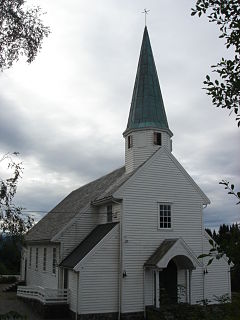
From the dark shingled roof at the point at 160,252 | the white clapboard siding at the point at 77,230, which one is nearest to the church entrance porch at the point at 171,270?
the dark shingled roof at the point at 160,252

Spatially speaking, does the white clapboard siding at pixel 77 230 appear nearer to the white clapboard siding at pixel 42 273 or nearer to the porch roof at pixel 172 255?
the white clapboard siding at pixel 42 273

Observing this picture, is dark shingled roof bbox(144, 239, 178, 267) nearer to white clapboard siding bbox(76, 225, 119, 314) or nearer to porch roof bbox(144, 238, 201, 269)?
porch roof bbox(144, 238, 201, 269)

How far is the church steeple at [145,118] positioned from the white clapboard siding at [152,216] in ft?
6.08

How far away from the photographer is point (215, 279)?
22.5m

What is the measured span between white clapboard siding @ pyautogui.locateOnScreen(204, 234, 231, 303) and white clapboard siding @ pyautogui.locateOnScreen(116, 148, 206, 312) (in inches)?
23.0

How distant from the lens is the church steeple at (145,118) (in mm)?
23375

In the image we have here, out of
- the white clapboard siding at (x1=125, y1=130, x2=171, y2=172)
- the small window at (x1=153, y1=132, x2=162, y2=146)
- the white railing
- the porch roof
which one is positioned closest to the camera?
the porch roof

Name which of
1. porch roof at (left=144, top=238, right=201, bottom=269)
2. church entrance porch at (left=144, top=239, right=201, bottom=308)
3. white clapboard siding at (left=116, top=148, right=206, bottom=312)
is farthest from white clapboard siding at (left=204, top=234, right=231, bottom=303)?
porch roof at (left=144, top=238, right=201, bottom=269)

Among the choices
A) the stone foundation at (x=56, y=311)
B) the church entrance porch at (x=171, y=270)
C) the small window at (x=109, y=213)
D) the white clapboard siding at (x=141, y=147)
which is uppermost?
the white clapboard siding at (x=141, y=147)

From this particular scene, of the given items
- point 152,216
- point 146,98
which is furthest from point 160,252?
point 146,98

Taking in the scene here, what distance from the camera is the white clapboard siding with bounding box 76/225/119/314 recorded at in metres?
19.1

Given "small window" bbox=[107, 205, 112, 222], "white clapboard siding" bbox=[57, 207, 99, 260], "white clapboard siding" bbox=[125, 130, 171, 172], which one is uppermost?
"white clapboard siding" bbox=[125, 130, 171, 172]

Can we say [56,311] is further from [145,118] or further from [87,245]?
[145,118]

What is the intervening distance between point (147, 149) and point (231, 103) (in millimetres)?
18997
